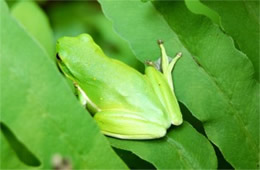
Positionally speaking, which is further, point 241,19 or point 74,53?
point 74,53

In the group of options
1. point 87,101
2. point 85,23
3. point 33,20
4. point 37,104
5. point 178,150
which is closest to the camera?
point 37,104

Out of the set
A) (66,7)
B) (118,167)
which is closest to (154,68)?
(118,167)

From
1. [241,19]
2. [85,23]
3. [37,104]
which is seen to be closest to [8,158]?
[37,104]

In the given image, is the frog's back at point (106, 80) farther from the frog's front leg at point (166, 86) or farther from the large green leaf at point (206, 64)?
the large green leaf at point (206, 64)

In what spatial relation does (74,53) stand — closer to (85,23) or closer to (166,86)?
(166,86)

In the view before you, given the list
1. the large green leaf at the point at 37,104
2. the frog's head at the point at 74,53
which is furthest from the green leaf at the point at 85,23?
the large green leaf at the point at 37,104

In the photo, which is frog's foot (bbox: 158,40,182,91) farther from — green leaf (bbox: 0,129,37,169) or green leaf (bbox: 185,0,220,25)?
green leaf (bbox: 0,129,37,169)

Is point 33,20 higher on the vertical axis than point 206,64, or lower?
higher
